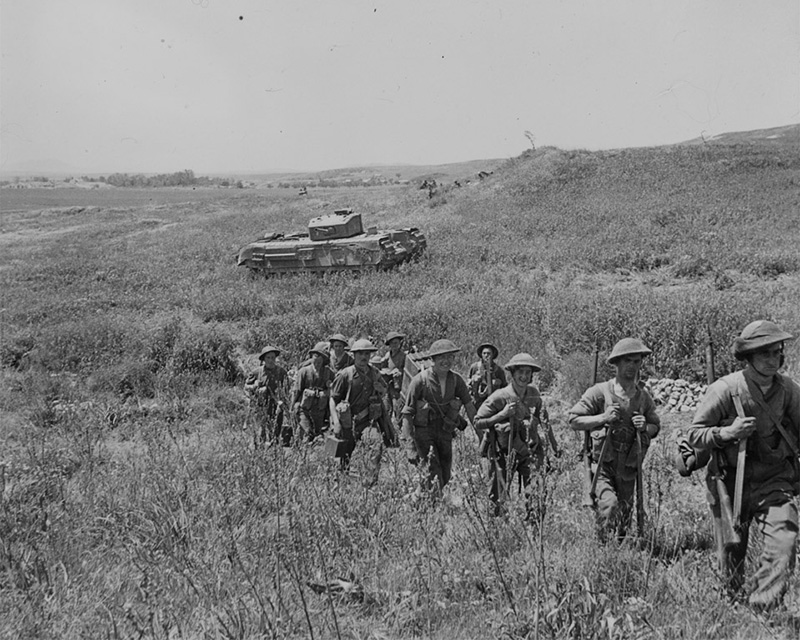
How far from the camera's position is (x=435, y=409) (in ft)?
20.9

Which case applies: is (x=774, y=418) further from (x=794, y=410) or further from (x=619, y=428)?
(x=619, y=428)

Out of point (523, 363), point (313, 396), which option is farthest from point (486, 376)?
point (523, 363)

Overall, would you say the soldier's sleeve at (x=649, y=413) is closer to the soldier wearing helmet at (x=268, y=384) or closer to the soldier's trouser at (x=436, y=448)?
the soldier's trouser at (x=436, y=448)

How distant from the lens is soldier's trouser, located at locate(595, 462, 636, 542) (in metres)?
4.66

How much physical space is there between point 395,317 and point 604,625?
10621 millimetres

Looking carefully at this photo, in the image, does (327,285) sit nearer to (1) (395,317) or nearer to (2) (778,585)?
(1) (395,317)

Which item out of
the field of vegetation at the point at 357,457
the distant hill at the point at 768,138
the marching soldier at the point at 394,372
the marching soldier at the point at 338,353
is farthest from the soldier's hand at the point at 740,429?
the distant hill at the point at 768,138

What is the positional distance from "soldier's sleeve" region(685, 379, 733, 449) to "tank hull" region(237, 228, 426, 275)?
1591cm

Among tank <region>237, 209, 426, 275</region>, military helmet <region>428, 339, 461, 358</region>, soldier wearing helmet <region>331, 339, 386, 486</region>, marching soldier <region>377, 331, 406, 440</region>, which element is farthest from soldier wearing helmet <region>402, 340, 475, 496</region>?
tank <region>237, 209, 426, 275</region>

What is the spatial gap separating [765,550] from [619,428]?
4.28ft

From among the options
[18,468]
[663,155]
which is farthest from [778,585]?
[663,155]

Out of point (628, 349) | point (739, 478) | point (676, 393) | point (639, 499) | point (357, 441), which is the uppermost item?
point (628, 349)

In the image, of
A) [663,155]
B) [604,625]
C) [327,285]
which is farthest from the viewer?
[663,155]

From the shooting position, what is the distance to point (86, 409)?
30.8 feet
